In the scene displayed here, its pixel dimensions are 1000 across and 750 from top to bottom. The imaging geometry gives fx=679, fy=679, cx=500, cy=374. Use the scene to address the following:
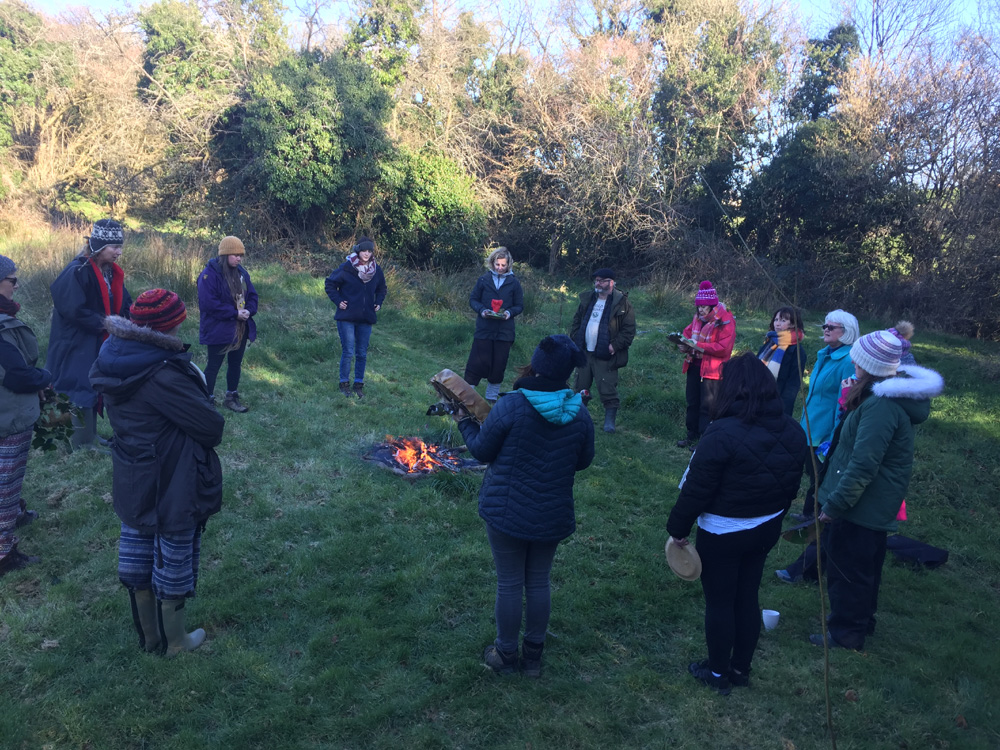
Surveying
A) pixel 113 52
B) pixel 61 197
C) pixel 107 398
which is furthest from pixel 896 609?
pixel 113 52

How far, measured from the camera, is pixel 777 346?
6.37m

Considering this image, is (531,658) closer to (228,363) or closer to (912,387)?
(912,387)

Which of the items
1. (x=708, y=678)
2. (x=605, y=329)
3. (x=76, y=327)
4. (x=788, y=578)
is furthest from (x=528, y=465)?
(x=605, y=329)

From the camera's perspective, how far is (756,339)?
12180 millimetres

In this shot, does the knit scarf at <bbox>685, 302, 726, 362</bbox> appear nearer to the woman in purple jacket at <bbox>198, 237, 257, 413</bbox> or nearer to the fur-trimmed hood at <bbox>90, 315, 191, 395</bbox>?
the woman in purple jacket at <bbox>198, 237, 257, 413</bbox>

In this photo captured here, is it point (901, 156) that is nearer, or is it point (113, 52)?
point (901, 156)

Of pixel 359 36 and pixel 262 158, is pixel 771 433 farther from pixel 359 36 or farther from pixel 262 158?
pixel 359 36

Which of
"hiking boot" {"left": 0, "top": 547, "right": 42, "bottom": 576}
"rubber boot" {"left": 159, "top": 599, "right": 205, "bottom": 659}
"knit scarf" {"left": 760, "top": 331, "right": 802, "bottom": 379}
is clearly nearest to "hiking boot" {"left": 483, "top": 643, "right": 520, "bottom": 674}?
"rubber boot" {"left": 159, "top": 599, "right": 205, "bottom": 659}

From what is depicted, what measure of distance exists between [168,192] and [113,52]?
5.11 meters

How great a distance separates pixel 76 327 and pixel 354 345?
3152 millimetres

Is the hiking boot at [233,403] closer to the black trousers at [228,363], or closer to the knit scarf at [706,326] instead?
the black trousers at [228,363]

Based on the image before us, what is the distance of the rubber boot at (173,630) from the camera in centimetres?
361

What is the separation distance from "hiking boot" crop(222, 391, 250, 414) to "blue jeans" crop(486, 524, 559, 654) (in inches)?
178

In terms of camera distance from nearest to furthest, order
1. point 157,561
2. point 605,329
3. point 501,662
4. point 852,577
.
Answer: point 157,561 < point 501,662 < point 852,577 < point 605,329
